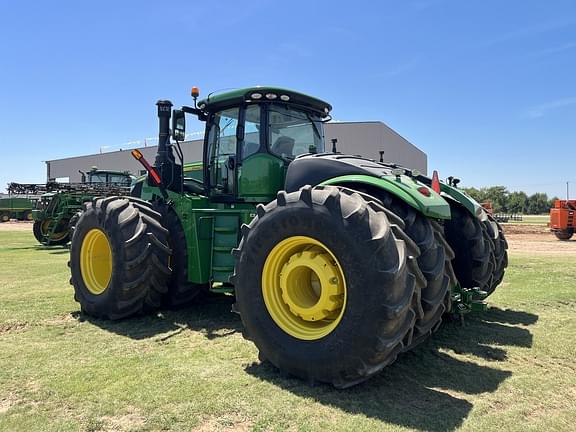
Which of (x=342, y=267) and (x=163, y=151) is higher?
(x=163, y=151)

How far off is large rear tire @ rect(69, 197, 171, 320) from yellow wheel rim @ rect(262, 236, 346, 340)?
2.20 meters

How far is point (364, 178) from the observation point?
14.3ft

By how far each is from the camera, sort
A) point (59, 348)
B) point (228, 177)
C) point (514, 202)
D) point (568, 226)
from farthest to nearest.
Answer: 1. point (514, 202)
2. point (568, 226)
3. point (228, 177)
4. point (59, 348)

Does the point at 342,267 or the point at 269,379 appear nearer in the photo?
the point at 342,267

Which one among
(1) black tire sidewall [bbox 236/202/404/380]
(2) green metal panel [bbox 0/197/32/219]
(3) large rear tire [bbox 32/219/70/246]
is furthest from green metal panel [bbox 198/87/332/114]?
(2) green metal panel [bbox 0/197/32/219]

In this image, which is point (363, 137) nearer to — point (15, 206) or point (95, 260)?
point (15, 206)

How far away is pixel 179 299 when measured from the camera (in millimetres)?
6316

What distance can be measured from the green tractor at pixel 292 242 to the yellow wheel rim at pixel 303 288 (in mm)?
11

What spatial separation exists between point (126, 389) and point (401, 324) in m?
2.14

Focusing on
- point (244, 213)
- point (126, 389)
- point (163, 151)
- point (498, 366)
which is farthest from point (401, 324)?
point (163, 151)

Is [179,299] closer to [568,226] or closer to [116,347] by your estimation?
[116,347]

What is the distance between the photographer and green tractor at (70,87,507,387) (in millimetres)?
3537

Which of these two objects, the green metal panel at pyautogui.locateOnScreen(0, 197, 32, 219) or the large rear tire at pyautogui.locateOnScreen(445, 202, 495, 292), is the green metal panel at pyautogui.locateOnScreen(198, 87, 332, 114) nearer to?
the large rear tire at pyautogui.locateOnScreen(445, 202, 495, 292)

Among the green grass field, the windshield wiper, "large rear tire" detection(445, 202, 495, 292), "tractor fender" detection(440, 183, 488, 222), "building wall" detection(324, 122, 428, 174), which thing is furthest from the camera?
"building wall" detection(324, 122, 428, 174)
